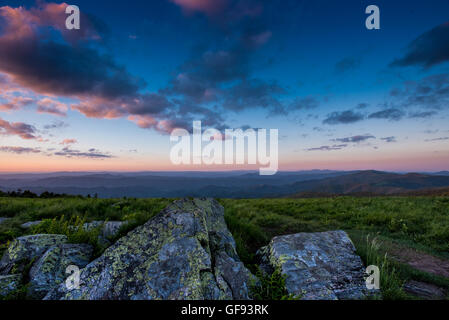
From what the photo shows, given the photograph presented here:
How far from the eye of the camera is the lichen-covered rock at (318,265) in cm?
418

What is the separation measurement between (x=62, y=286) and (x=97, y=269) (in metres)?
0.63

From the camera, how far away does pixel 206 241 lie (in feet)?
15.6

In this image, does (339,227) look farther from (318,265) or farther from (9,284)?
(9,284)

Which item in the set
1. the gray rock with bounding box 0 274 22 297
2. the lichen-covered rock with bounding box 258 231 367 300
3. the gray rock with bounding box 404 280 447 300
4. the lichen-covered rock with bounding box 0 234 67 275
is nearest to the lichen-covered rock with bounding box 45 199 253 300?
the gray rock with bounding box 0 274 22 297

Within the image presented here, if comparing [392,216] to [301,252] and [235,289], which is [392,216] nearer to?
[301,252]

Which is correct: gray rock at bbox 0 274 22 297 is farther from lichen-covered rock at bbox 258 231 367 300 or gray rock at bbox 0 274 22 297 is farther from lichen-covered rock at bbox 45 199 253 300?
lichen-covered rock at bbox 258 231 367 300

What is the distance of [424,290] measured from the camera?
4902 mm

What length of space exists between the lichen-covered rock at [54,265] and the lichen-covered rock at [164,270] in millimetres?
391

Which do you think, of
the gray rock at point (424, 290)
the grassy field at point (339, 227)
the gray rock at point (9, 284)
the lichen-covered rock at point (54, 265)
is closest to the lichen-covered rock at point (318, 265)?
the grassy field at point (339, 227)

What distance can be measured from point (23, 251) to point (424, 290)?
9811 millimetres

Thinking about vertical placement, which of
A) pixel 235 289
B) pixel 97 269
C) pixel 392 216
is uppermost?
pixel 97 269

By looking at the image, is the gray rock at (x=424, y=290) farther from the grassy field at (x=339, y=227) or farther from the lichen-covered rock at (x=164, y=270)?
the lichen-covered rock at (x=164, y=270)
